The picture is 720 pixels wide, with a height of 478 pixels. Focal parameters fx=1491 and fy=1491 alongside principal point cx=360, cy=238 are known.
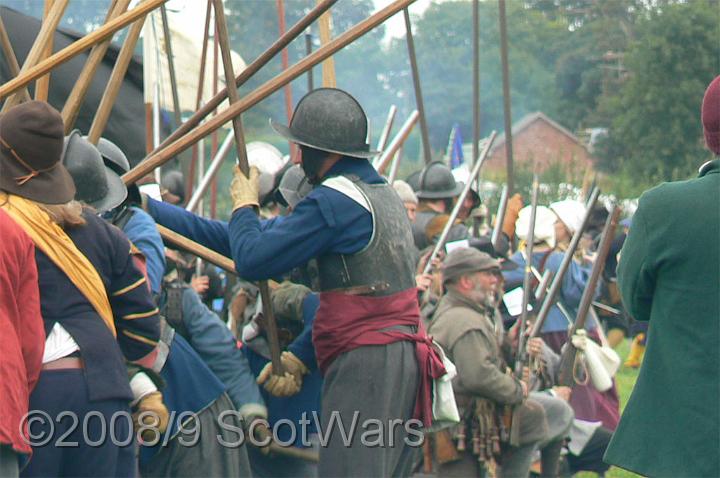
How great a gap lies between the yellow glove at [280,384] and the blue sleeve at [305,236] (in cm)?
80

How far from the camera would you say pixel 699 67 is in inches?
1325

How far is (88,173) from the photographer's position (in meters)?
5.58

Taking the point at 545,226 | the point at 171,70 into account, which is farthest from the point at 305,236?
the point at 545,226

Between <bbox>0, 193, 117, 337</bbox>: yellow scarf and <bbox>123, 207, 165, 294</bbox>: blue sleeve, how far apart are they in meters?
0.71

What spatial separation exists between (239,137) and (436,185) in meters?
4.13

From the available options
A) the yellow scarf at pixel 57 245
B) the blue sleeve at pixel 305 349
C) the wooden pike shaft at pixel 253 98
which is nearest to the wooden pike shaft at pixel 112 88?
the wooden pike shaft at pixel 253 98

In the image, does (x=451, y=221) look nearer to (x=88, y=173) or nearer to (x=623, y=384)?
(x=88, y=173)

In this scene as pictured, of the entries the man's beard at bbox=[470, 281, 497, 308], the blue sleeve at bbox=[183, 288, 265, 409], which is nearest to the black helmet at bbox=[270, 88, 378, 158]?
the blue sleeve at bbox=[183, 288, 265, 409]

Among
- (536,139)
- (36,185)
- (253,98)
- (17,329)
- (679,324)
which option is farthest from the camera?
(536,139)

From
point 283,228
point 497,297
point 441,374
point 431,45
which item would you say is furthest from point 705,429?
point 431,45

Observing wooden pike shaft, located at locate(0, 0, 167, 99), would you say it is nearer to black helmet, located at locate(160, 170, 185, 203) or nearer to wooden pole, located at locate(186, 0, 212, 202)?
black helmet, located at locate(160, 170, 185, 203)

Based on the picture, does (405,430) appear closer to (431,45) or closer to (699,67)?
(699,67)

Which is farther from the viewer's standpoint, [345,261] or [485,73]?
[485,73]

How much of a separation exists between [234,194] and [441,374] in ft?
3.69
